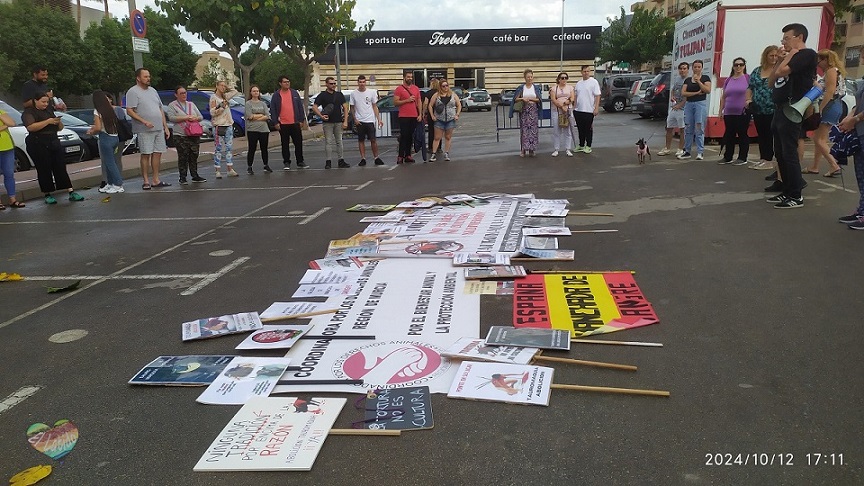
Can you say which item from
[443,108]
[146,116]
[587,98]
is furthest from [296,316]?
[587,98]

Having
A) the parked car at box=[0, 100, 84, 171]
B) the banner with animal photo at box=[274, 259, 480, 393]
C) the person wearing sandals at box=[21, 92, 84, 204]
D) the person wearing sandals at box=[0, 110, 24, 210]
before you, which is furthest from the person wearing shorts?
the banner with animal photo at box=[274, 259, 480, 393]

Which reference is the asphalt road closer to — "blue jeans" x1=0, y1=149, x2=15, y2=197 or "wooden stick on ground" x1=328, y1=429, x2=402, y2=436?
"wooden stick on ground" x1=328, y1=429, x2=402, y2=436

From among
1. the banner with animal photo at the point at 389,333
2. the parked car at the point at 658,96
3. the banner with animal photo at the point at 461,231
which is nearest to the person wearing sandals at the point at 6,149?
the banner with animal photo at the point at 461,231

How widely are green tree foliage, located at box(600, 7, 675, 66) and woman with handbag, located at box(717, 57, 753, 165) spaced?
42.3 m

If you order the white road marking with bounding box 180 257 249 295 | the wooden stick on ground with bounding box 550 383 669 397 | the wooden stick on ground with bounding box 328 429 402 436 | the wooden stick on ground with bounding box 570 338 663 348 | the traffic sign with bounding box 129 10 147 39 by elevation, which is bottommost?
the wooden stick on ground with bounding box 328 429 402 436

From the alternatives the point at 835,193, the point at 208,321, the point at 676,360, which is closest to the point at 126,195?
the point at 208,321

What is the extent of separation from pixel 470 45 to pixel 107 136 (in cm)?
5171

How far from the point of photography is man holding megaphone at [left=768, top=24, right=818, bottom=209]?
657cm

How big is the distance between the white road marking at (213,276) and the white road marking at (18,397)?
166cm

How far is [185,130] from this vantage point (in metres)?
11.7

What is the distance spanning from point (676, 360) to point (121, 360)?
10.3 ft

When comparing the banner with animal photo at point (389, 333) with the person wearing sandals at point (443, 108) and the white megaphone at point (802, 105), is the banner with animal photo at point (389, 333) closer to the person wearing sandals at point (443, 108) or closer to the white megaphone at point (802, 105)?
the white megaphone at point (802, 105)

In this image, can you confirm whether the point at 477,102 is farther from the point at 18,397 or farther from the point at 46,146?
the point at 18,397

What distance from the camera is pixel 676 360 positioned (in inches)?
135
